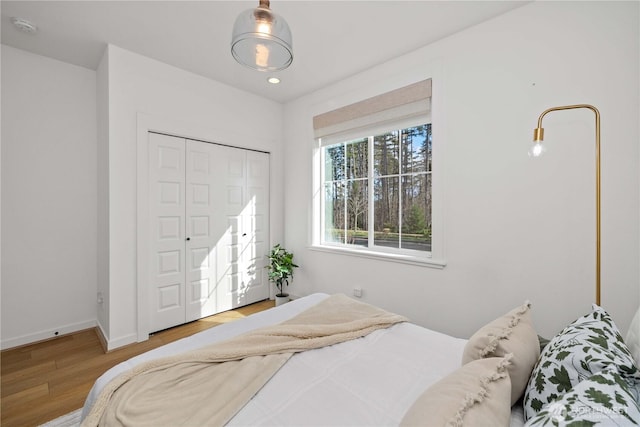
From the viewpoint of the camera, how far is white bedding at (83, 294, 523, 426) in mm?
987

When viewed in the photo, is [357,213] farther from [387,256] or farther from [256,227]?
[256,227]

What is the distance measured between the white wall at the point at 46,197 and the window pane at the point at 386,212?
305 centimetres

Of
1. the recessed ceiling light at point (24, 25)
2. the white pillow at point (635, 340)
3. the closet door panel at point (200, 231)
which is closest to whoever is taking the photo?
the white pillow at point (635, 340)

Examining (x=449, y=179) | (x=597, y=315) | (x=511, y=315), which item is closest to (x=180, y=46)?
(x=449, y=179)

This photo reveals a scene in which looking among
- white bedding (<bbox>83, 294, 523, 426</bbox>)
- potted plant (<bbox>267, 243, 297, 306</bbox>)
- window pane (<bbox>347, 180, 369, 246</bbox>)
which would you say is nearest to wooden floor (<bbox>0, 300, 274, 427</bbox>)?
potted plant (<bbox>267, 243, 297, 306</bbox>)

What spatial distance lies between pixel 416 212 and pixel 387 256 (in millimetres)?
522

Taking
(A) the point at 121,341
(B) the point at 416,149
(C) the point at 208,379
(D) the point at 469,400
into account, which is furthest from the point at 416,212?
(A) the point at 121,341

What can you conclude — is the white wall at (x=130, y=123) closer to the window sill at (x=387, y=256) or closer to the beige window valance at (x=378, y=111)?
the beige window valance at (x=378, y=111)

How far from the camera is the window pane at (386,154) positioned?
2939 millimetres

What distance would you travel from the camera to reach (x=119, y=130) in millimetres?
2598

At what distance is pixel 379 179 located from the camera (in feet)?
10.1

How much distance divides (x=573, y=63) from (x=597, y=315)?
1748 millimetres

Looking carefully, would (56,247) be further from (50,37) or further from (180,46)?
(180,46)

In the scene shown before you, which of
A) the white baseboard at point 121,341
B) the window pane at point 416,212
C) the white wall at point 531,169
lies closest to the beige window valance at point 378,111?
the white wall at point 531,169
